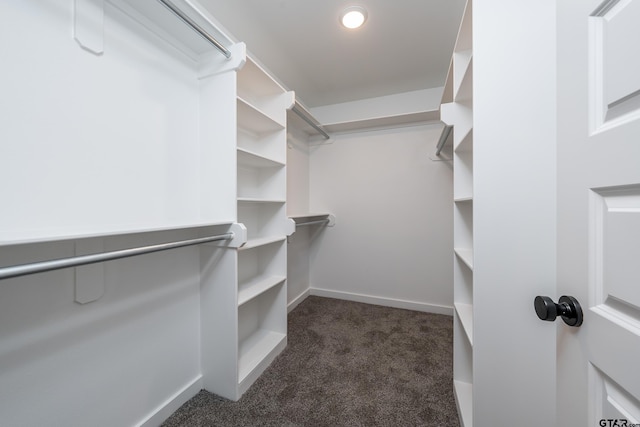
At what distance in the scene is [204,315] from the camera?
1.47m

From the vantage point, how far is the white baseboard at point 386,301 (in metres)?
2.52

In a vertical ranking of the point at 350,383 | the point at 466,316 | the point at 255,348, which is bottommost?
the point at 350,383

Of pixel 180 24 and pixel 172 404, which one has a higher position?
pixel 180 24

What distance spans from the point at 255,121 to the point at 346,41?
1.02 metres

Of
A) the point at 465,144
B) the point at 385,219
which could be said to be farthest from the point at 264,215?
the point at 465,144

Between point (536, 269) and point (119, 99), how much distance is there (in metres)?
1.92

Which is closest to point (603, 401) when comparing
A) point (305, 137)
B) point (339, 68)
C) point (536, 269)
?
point (536, 269)

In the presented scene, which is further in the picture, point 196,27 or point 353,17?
point 353,17

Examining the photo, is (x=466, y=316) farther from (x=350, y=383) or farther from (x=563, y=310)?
(x=350, y=383)

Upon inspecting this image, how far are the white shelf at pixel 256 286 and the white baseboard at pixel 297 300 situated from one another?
82 centimetres

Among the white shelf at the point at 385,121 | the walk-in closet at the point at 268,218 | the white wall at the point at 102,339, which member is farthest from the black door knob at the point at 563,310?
the white shelf at the point at 385,121

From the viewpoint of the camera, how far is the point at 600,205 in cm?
52

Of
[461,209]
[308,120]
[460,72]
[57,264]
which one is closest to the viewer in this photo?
[57,264]

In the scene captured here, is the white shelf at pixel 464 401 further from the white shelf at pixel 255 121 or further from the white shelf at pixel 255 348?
the white shelf at pixel 255 121
